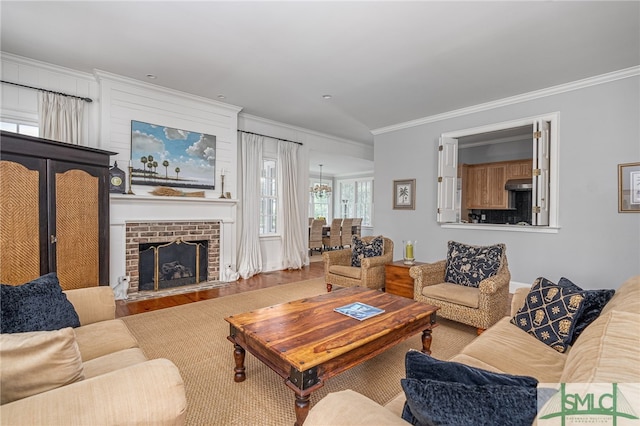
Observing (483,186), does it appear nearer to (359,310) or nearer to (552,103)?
(552,103)

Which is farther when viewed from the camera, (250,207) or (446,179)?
(250,207)

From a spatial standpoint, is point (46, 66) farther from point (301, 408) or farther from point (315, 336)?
point (301, 408)

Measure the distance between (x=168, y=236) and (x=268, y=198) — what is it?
2125 mm

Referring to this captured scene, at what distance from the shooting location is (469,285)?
3225 mm

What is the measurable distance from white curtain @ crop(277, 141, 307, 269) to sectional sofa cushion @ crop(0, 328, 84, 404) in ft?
16.6

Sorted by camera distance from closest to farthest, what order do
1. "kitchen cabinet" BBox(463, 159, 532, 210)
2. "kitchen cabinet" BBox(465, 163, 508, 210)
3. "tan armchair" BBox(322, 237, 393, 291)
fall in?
"tan armchair" BBox(322, 237, 393, 291) → "kitchen cabinet" BBox(463, 159, 532, 210) → "kitchen cabinet" BBox(465, 163, 508, 210)

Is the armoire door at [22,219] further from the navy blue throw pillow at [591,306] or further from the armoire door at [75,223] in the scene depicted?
the navy blue throw pillow at [591,306]

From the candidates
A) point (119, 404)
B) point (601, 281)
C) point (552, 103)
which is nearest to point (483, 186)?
point (552, 103)

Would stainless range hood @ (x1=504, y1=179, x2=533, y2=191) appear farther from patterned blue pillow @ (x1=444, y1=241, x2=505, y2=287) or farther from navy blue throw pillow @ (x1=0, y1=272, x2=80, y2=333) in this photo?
navy blue throw pillow @ (x1=0, y1=272, x2=80, y2=333)

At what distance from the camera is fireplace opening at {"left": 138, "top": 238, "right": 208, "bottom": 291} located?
435 cm

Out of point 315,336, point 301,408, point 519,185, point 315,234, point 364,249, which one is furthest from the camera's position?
point 315,234

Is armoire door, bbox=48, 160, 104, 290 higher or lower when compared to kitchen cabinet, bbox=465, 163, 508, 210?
lower

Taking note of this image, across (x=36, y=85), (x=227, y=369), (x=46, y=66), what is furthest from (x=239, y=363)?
(x=46, y=66)

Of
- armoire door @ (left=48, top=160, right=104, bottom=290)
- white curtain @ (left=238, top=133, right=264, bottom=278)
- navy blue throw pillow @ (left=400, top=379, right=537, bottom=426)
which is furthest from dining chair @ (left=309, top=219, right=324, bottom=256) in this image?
navy blue throw pillow @ (left=400, top=379, right=537, bottom=426)
